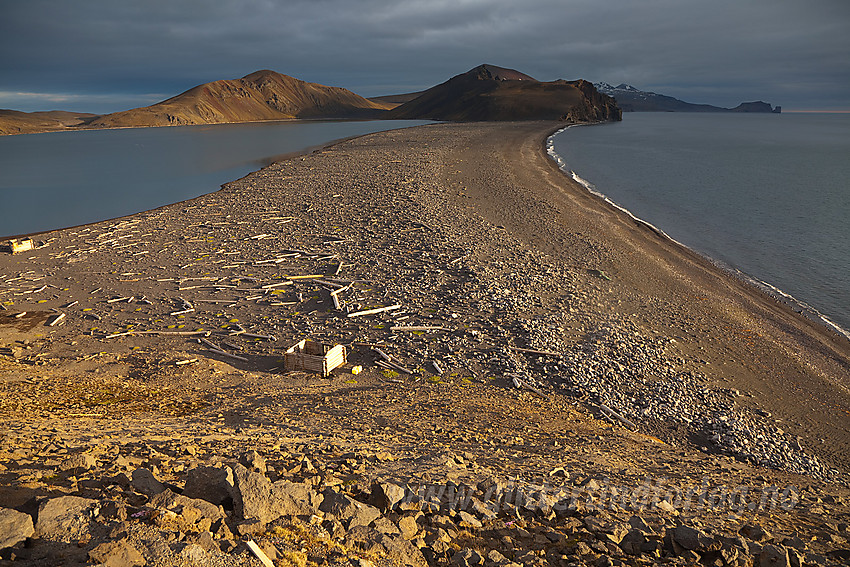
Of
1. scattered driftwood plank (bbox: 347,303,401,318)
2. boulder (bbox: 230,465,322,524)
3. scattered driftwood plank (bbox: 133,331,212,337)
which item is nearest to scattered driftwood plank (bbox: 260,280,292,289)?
scattered driftwood plank (bbox: 133,331,212,337)

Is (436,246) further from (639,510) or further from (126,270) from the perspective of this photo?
(639,510)

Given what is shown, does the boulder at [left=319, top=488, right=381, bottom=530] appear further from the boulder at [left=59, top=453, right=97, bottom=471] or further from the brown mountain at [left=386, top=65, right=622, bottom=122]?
the brown mountain at [left=386, top=65, right=622, bottom=122]

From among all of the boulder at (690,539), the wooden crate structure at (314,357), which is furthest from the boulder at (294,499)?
the wooden crate structure at (314,357)

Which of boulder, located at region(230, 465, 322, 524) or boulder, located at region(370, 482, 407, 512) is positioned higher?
boulder, located at region(230, 465, 322, 524)

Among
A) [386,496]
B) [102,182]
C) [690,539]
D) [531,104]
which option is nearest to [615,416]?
[690,539]

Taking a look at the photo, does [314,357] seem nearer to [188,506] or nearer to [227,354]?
[227,354]

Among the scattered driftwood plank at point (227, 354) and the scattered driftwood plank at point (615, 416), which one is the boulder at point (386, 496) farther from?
→ the scattered driftwood plank at point (227, 354)
